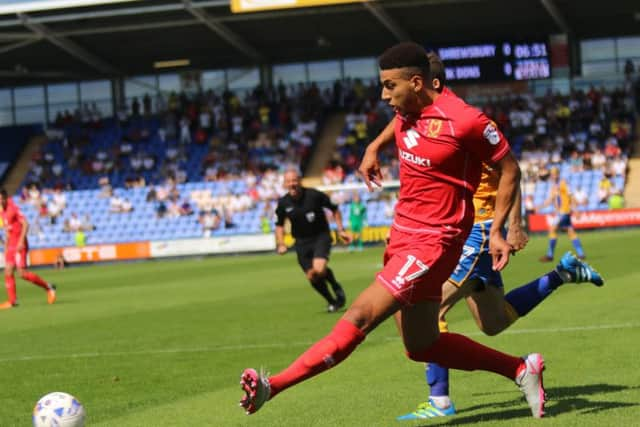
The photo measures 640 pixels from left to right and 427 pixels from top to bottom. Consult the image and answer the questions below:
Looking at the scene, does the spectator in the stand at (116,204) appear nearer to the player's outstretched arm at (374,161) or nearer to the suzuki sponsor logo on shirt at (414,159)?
the player's outstretched arm at (374,161)

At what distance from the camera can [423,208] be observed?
6.62 metres

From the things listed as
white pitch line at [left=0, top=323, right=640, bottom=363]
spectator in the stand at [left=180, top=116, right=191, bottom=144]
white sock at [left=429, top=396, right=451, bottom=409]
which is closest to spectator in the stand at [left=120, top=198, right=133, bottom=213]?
spectator in the stand at [left=180, top=116, right=191, bottom=144]

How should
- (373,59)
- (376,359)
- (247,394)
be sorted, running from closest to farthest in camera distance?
(247,394) → (376,359) → (373,59)

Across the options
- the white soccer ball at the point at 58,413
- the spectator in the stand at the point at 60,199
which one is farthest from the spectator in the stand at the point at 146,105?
the white soccer ball at the point at 58,413

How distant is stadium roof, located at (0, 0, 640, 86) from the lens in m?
45.0

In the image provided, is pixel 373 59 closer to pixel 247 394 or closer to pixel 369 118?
pixel 369 118

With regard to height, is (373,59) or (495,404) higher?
(373,59)

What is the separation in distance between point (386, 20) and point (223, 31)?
706cm

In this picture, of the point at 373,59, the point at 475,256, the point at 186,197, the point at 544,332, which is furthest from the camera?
the point at 373,59

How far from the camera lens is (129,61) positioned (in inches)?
2117

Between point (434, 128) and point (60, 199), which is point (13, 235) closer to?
point (434, 128)

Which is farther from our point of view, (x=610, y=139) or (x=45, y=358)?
(x=610, y=139)

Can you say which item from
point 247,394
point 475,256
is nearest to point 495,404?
point 475,256

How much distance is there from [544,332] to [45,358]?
552cm
